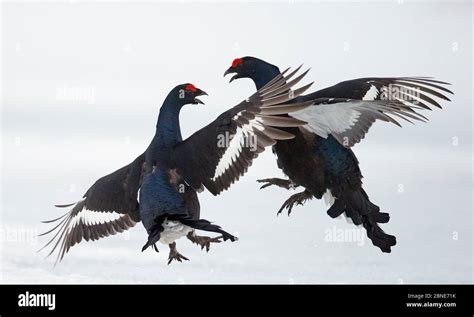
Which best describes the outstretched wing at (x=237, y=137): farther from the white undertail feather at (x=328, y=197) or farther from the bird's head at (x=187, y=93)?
the white undertail feather at (x=328, y=197)

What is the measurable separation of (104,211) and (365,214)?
5.41 feet

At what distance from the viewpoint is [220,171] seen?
4824 mm

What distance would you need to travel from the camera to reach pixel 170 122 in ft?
17.1

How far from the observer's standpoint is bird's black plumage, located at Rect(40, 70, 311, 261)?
4652mm

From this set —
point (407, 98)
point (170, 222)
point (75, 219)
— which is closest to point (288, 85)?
point (170, 222)

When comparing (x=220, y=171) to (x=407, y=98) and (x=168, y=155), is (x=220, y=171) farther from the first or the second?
(x=407, y=98)

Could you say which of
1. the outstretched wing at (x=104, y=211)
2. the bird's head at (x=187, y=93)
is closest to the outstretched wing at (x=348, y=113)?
the bird's head at (x=187, y=93)

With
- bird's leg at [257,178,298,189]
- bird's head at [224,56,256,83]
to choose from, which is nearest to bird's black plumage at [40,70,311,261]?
bird's head at [224,56,256,83]

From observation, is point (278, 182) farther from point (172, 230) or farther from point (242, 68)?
point (172, 230)

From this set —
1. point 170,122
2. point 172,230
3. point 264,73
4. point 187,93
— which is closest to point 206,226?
point 172,230

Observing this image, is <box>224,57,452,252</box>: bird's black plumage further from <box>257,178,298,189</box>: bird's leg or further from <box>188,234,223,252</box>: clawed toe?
<box>188,234,223,252</box>: clawed toe

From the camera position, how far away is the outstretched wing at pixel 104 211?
5.19 meters

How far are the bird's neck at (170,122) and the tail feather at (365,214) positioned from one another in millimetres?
1078

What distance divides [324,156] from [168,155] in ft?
3.17
